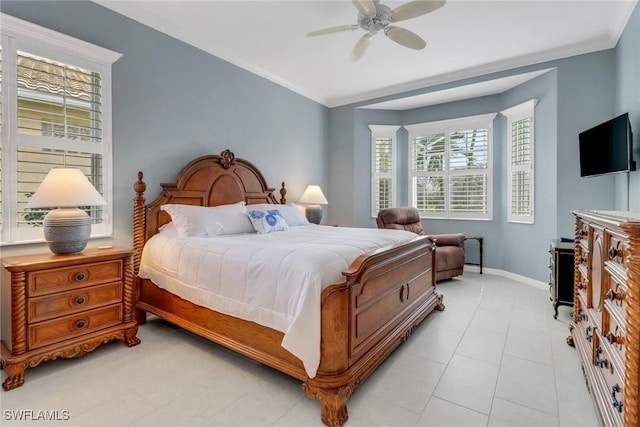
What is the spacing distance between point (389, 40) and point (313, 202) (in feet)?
7.85

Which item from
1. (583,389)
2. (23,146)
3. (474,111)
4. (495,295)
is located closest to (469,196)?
(474,111)

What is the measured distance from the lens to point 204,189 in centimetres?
353

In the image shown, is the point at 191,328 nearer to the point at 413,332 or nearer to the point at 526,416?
the point at 413,332

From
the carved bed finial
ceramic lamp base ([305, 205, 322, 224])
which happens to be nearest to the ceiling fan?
the carved bed finial

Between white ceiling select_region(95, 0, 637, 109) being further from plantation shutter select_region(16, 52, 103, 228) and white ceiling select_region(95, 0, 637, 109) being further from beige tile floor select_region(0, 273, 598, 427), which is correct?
beige tile floor select_region(0, 273, 598, 427)

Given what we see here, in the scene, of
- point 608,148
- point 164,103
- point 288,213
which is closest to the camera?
point 608,148

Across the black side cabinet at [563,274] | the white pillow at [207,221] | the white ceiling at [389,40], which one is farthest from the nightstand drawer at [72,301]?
the black side cabinet at [563,274]

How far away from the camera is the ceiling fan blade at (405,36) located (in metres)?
2.69

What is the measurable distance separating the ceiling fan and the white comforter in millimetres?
1770

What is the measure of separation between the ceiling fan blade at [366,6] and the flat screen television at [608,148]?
223 centimetres

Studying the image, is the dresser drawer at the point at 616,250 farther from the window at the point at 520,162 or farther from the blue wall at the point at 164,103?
the blue wall at the point at 164,103

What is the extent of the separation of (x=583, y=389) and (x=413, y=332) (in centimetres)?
118

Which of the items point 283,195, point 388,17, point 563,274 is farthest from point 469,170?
point 388,17

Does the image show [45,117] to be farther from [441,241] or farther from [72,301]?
[441,241]
